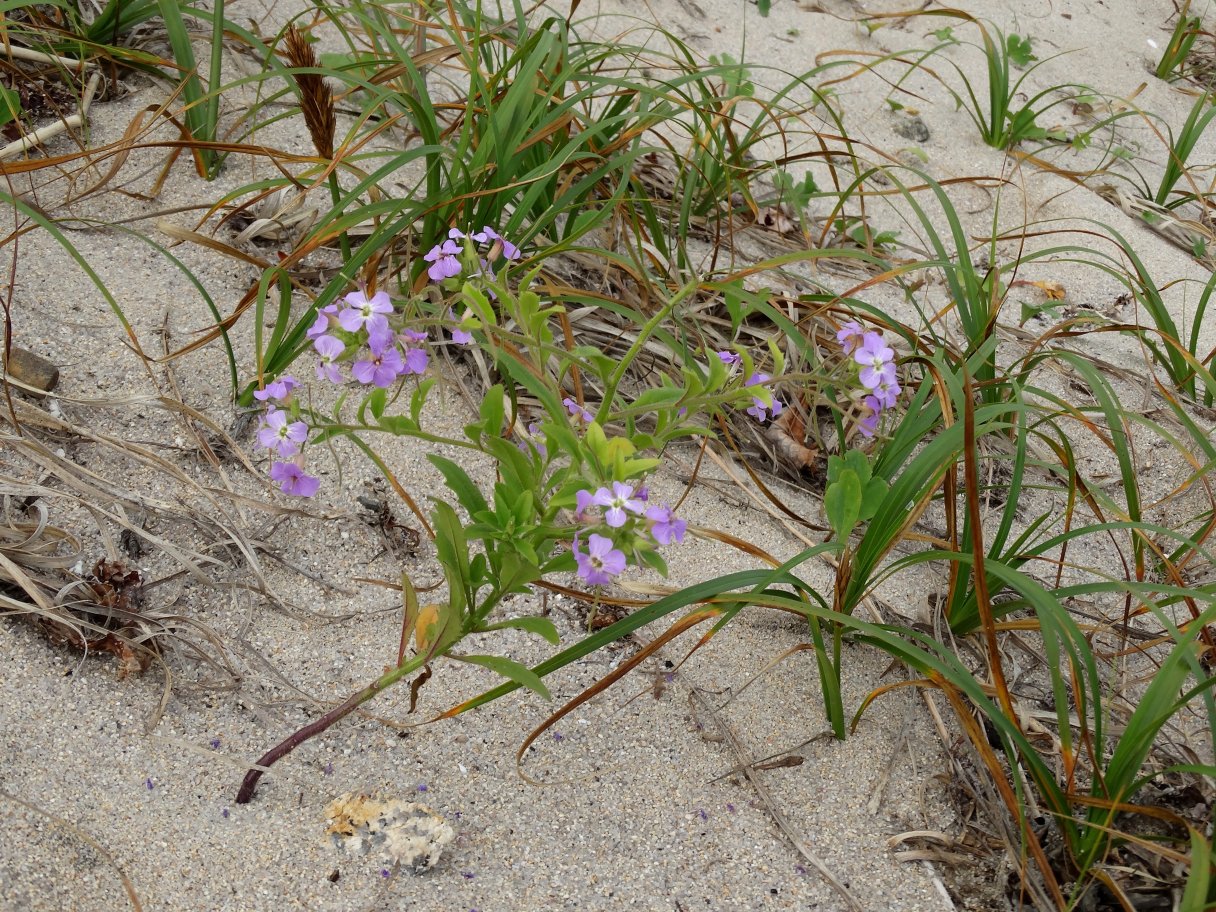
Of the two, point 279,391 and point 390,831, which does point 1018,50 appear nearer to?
point 279,391

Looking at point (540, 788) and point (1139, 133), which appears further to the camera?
point (1139, 133)

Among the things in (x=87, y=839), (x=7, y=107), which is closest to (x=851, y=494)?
(x=87, y=839)

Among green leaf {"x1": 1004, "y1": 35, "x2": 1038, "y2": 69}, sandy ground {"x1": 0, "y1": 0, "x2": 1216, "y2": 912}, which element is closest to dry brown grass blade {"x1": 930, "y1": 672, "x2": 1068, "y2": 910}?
sandy ground {"x1": 0, "y1": 0, "x2": 1216, "y2": 912}

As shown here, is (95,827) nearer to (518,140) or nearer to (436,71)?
(518,140)

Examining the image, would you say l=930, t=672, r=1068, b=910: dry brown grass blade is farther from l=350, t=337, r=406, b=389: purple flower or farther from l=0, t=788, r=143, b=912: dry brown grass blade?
l=0, t=788, r=143, b=912: dry brown grass blade

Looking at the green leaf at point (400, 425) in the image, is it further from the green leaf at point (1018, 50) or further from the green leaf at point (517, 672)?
the green leaf at point (1018, 50)

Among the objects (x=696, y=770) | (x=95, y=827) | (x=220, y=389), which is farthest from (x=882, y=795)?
(x=220, y=389)
